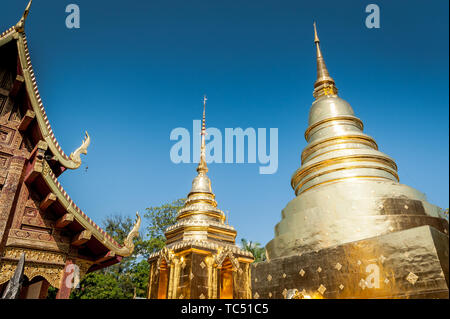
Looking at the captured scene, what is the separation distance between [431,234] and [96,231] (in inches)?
263

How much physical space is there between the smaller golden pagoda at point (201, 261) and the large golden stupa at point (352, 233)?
14.9 ft

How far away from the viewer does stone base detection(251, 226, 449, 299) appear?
4048mm

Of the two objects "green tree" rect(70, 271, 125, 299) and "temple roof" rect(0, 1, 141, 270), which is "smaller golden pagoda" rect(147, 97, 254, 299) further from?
"green tree" rect(70, 271, 125, 299)

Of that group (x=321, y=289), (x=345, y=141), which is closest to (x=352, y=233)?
(x=321, y=289)

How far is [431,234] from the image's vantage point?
4.18 metres

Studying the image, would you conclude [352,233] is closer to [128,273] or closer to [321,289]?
[321,289]

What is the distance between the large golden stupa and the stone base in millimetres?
12

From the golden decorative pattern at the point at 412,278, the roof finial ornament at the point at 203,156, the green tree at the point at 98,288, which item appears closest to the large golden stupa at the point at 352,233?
the golden decorative pattern at the point at 412,278

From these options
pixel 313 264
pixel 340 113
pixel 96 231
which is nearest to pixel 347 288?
pixel 313 264

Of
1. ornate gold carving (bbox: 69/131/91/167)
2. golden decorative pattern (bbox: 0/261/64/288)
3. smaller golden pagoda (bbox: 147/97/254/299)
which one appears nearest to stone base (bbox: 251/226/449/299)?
golden decorative pattern (bbox: 0/261/64/288)

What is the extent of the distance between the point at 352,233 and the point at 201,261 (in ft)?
21.2

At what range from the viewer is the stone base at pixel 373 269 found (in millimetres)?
4048

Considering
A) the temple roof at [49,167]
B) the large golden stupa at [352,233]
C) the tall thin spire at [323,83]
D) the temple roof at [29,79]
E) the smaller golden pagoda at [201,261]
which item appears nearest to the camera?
the large golden stupa at [352,233]

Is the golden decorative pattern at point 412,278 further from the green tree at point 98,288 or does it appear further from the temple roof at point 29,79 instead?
the green tree at point 98,288
